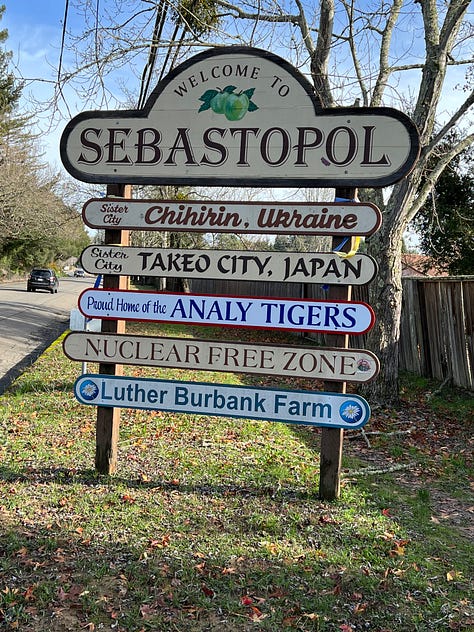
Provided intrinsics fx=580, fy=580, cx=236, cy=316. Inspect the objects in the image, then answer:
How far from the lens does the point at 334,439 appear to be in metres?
4.80

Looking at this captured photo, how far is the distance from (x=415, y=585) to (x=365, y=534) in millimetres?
699

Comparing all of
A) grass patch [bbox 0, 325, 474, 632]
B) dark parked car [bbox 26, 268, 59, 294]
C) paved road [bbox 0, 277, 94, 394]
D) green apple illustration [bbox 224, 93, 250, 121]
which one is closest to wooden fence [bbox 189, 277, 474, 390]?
grass patch [bbox 0, 325, 474, 632]

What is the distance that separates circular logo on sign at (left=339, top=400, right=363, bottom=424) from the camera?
182 inches

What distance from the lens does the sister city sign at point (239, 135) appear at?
460 cm

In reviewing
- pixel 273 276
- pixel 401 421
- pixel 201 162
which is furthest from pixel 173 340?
pixel 401 421

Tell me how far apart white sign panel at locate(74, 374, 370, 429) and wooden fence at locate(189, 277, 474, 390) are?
4.19m

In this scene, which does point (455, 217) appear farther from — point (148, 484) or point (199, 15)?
point (148, 484)

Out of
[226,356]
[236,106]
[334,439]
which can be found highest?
[236,106]

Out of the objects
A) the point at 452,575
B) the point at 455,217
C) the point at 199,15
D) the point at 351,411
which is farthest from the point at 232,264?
the point at 455,217

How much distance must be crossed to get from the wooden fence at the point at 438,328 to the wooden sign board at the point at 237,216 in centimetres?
409

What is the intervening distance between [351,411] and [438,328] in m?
6.34

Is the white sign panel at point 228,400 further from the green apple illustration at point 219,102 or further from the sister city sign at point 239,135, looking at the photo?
the green apple illustration at point 219,102

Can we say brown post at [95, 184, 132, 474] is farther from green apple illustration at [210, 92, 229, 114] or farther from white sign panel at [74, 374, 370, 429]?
green apple illustration at [210, 92, 229, 114]

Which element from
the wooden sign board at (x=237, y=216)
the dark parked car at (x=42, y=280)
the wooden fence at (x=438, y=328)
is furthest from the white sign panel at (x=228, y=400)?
the dark parked car at (x=42, y=280)
